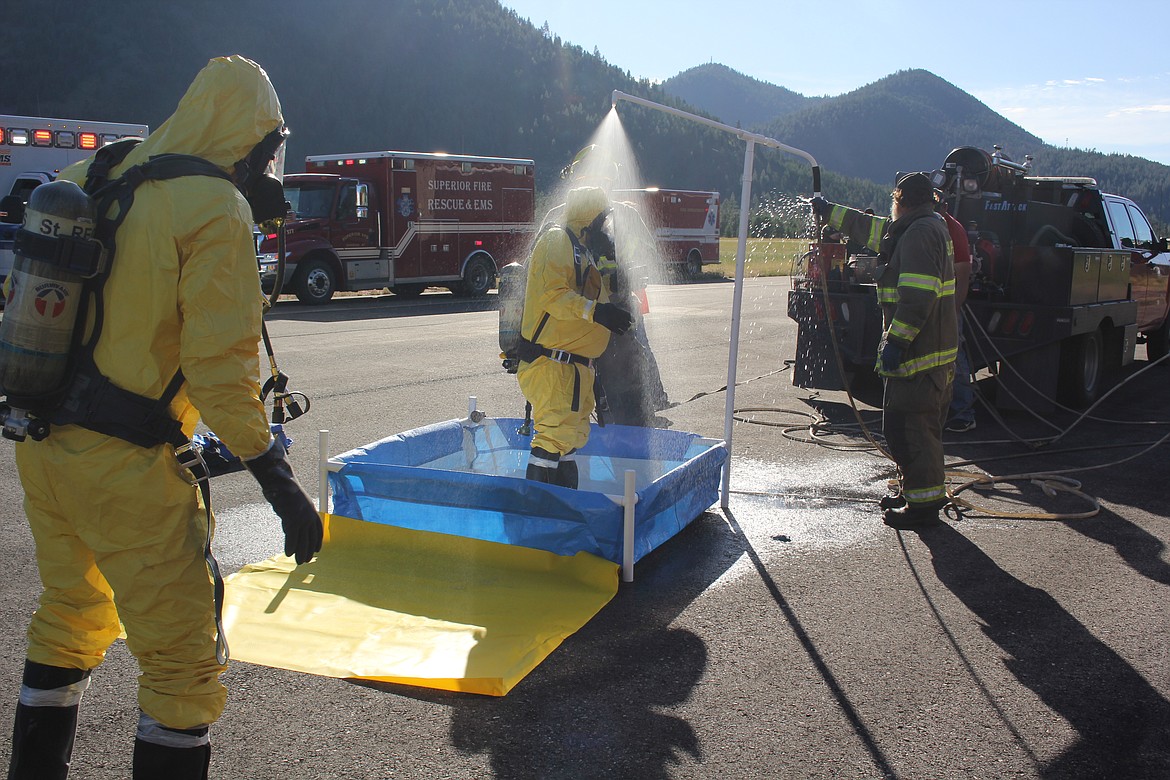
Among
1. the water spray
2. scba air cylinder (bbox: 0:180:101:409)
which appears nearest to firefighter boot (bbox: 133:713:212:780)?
scba air cylinder (bbox: 0:180:101:409)

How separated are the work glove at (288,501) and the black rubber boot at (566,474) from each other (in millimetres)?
2675

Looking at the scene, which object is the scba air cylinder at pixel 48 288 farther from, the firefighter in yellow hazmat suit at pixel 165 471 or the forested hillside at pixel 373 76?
the forested hillside at pixel 373 76

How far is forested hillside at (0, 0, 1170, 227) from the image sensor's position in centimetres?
8150

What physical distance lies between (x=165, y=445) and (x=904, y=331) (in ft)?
13.6

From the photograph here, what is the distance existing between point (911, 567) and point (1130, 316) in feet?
21.8

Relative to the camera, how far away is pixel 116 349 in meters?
2.39

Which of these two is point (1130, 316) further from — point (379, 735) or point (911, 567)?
point (379, 735)

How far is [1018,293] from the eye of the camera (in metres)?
8.77

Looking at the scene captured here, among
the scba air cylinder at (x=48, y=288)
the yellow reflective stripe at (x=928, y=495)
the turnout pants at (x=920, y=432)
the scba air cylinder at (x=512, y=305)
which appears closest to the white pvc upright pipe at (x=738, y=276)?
the turnout pants at (x=920, y=432)

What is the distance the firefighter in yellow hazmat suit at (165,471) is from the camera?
235 cm

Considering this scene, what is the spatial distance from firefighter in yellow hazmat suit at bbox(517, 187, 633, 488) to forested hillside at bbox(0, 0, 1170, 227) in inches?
2298

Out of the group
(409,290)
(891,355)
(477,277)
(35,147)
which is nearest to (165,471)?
(891,355)

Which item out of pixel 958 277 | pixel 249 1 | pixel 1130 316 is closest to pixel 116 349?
pixel 958 277

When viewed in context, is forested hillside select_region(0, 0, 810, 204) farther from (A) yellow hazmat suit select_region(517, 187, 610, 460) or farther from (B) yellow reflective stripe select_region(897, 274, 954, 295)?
(A) yellow hazmat suit select_region(517, 187, 610, 460)
